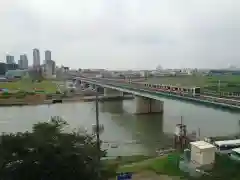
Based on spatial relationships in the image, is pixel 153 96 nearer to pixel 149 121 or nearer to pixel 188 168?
pixel 149 121

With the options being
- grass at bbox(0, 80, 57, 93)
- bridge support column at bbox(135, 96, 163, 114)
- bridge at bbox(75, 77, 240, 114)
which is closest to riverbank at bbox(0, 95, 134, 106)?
grass at bbox(0, 80, 57, 93)

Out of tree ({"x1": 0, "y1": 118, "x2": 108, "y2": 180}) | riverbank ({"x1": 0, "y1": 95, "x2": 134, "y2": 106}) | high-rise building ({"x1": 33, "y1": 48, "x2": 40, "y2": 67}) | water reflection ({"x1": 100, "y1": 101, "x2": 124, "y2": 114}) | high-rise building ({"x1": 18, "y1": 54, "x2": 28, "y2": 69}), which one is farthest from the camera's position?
high-rise building ({"x1": 33, "y1": 48, "x2": 40, "y2": 67})

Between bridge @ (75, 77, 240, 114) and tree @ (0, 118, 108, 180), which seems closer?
tree @ (0, 118, 108, 180)

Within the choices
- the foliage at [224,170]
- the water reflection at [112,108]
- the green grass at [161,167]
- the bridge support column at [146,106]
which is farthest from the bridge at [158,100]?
the green grass at [161,167]

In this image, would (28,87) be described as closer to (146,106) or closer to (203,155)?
(146,106)

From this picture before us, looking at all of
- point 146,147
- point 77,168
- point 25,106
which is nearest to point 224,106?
point 146,147

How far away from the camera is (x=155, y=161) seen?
29.0 feet

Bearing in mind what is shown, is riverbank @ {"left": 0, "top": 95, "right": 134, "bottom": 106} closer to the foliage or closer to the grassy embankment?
the grassy embankment

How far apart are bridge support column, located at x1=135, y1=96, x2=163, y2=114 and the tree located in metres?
18.4

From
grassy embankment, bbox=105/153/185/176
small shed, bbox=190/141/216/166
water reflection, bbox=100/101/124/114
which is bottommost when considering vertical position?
water reflection, bbox=100/101/124/114

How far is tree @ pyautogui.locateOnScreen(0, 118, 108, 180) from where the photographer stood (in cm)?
385

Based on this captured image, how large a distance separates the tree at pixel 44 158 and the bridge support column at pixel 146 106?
1836 centimetres

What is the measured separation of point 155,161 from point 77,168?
530cm

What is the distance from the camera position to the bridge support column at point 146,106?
73.8 ft
